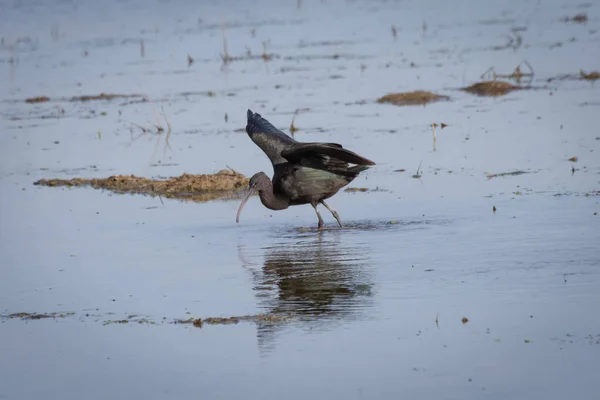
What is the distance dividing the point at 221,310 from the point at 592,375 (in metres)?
2.83

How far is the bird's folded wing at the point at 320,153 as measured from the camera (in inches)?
447

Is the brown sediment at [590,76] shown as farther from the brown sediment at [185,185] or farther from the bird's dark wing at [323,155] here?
the bird's dark wing at [323,155]

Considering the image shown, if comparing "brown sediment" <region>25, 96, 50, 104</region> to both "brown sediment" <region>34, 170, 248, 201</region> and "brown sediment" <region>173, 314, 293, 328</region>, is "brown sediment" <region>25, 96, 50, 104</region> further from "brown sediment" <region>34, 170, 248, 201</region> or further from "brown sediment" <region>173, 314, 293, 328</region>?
"brown sediment" <region>173, 314, 293, 328</region>

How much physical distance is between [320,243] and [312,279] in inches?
58.3

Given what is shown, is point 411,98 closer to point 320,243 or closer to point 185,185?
point 185,185

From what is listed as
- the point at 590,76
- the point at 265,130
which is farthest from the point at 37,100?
the point at 265,130

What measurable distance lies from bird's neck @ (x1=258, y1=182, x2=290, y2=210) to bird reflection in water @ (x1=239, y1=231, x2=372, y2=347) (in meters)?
0.43

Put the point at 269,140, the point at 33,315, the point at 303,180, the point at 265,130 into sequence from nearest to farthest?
the point at 33,315, the point at 303,180, the point at 269,140, the point at 265,130

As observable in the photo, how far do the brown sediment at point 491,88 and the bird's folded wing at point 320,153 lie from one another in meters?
8.14

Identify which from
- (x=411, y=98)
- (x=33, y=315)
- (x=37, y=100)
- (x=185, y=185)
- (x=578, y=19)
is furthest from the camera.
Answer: (x=578, y=19)

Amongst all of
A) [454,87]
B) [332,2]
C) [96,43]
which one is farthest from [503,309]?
[332,2]

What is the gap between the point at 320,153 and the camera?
38.6 ft

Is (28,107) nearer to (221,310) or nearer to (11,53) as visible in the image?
(11,53)

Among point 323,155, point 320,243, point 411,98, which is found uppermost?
point 411,98
